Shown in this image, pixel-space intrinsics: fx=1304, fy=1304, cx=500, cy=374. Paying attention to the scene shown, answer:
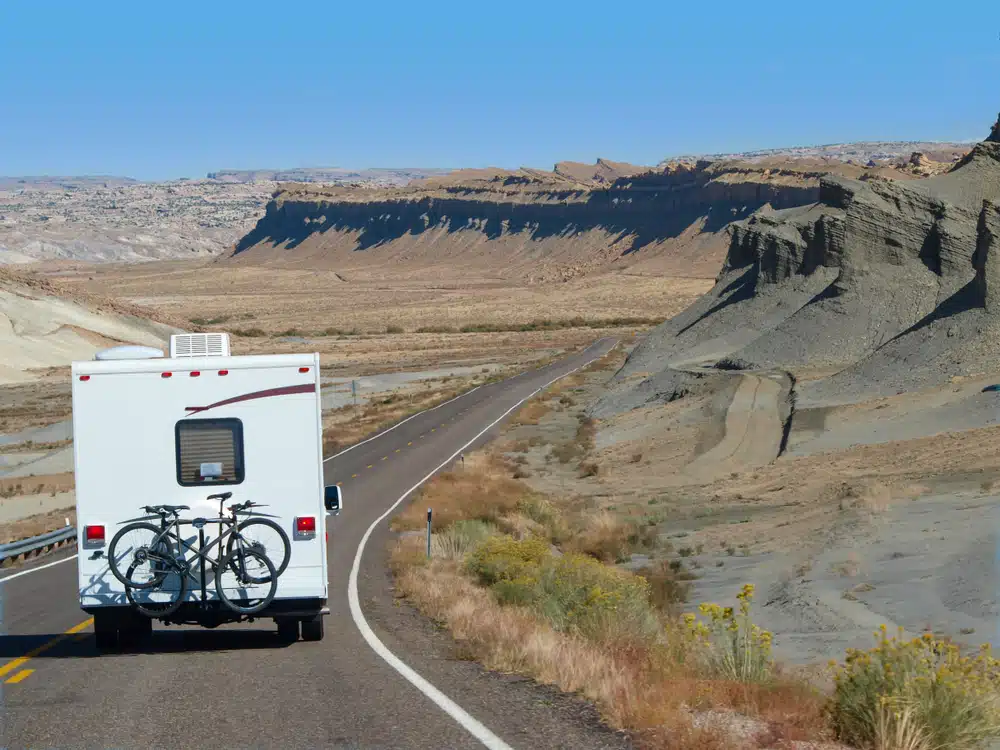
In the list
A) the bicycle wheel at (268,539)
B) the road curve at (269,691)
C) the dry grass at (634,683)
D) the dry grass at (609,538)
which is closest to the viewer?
the dry grass at (634,683)

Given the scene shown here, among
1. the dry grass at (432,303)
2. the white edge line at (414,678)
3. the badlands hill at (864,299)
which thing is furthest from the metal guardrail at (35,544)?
the dry grass at (432,303)

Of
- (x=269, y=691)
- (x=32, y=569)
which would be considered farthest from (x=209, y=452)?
(x=32, y=569)

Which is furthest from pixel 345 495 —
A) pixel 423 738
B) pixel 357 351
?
pixel 357 351

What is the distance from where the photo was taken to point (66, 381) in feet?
258

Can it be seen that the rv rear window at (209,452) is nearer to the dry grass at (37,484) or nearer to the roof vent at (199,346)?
the roof vent at (199,346)

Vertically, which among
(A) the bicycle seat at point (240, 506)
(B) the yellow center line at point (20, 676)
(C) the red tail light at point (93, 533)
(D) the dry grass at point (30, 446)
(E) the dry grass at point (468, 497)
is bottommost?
(D) the dry grass at point (30, 446)

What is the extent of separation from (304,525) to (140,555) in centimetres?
150

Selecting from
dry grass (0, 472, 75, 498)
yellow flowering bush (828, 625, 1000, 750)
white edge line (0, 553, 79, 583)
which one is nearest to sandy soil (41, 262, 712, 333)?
dry grass (0, 472, 75, 498)

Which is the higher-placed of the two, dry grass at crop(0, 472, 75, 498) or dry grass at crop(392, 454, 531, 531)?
dry grass at crop(392, 454, 531, 531)

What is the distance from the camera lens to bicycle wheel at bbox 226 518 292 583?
11992 mm

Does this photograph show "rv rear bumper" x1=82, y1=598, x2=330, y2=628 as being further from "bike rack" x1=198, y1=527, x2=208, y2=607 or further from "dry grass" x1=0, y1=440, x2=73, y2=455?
"dry grass" x1=0, y1=440, x2=73, y2=455

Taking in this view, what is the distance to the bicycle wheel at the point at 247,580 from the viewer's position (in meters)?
11.9

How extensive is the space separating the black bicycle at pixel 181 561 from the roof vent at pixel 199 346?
1460 mm

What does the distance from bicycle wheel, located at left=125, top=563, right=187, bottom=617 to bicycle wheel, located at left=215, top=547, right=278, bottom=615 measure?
34 centimetres
